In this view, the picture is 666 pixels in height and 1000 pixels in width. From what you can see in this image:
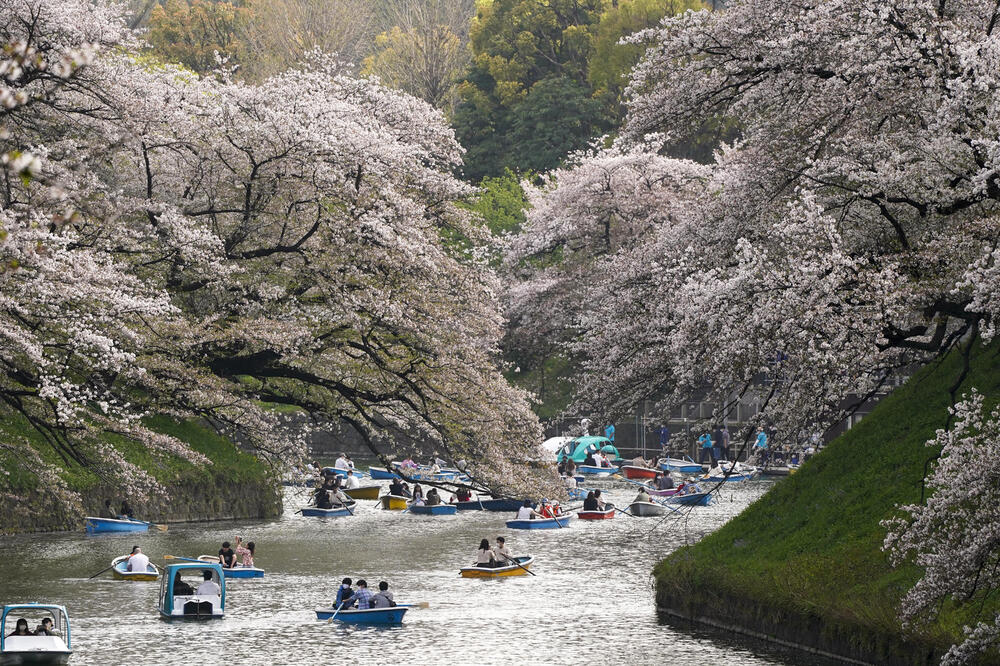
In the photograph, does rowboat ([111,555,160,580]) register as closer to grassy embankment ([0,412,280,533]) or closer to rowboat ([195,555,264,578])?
rowboat ([195,555,264,578])

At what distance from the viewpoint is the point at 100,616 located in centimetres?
3059

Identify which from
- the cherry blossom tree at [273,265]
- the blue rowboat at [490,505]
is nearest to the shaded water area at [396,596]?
the cherry blossom tree at [273,265]

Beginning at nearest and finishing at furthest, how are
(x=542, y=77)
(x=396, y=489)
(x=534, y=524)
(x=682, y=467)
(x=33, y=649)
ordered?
1. (x=33, y=649)
2. (x=534, y=524)
3. (x=396, y=489)
4. (x=682, y=467)
5. (x=542, y=77)

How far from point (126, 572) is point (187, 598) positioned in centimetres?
609

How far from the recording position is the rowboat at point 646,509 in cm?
5503

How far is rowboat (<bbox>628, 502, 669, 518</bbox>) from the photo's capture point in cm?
5503

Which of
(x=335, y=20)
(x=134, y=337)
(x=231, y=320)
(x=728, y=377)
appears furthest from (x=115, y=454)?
(x=335, y=20)

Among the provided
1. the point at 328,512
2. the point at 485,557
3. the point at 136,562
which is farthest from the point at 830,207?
the point at 328,512

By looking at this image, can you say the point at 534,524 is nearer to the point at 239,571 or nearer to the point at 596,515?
the point at 596,515

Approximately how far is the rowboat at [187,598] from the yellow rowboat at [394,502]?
93.5 ft

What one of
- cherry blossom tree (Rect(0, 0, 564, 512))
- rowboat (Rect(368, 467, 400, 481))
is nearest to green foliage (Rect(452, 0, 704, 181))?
rowboat (Rect(368, 467, 400, 481))

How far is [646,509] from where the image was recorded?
55.1 m

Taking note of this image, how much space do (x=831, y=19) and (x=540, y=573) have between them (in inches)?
826

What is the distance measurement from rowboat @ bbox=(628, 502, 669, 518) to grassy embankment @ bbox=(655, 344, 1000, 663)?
76.4 ft
